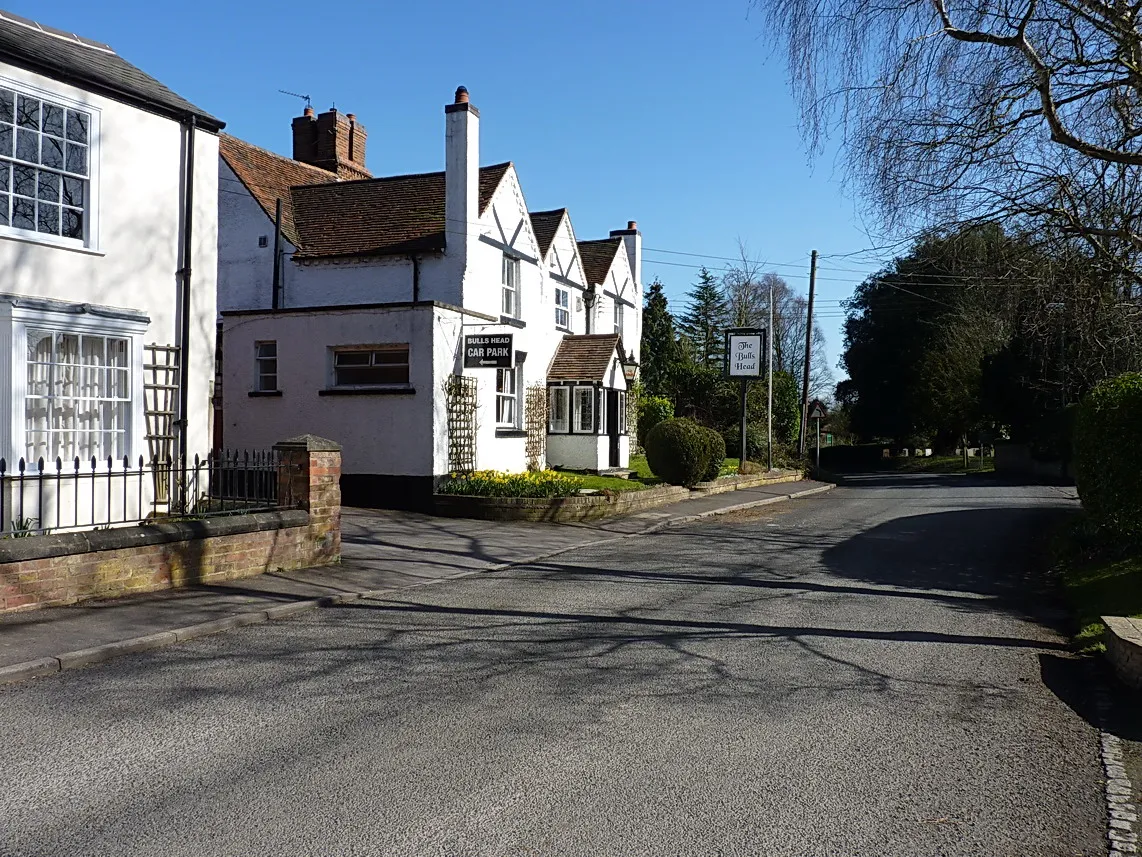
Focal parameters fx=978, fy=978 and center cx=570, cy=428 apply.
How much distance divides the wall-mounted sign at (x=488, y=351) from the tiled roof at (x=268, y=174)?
6.54m

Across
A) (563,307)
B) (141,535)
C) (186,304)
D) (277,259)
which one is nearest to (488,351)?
(277,259)

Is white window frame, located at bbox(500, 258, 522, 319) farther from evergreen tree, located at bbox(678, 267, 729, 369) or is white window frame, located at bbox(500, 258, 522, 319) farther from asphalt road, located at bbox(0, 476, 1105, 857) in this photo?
evergreen tree, located at bbox(678, 267, 729, 369)

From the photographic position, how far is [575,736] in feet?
19.3

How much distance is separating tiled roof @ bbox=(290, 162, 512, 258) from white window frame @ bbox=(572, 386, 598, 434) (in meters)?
6.84

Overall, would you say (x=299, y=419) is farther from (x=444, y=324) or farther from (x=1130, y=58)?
(x=1130, y=58)

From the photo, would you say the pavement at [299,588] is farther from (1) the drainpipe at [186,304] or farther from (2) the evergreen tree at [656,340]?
(2) the evergreen tree at [656,340]

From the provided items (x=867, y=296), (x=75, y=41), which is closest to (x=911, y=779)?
(x=75, y=41)

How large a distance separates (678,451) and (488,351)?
7890 millimetres

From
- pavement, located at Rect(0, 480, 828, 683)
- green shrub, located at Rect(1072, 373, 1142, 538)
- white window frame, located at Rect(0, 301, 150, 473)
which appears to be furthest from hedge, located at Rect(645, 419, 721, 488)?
white window frame, located at Rect(0, 301, 150, 473)

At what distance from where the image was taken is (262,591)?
10688 mm

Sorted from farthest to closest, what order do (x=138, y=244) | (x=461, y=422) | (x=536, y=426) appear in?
(x=536, y=426) < (x=461, y=422) < (x=138, y=244)

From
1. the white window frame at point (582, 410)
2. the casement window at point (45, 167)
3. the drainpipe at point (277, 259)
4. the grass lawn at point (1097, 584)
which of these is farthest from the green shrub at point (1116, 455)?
the drainpipe at point (277, 259)

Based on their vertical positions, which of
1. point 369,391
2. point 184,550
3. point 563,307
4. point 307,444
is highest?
point 563,307

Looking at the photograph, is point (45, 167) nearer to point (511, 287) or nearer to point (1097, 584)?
point (1097, 584)
